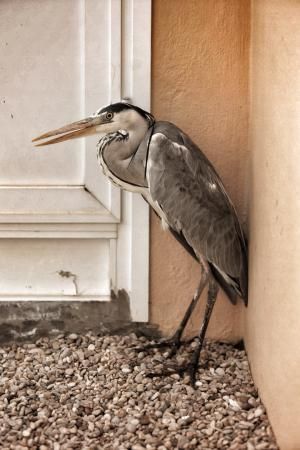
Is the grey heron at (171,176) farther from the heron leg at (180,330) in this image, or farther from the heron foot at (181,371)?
the heron leg at (180,330)

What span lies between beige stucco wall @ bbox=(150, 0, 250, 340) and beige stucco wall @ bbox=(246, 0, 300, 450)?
0.12m

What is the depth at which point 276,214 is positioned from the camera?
128 inches

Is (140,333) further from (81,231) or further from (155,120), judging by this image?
(155,120)

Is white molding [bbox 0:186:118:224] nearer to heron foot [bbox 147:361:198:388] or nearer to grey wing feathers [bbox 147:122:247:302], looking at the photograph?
grey wing feathers [bbox 147:122:247:302]

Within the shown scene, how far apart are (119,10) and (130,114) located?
1.83ft

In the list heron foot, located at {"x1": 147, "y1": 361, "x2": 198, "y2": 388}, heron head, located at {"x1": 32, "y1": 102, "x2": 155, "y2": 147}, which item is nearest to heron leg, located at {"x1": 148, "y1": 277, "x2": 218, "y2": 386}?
heron foot, located at {"x1": 147, "y1": 361, "x2": 198, "y2": 388}

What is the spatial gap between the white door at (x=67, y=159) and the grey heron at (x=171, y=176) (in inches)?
10.2

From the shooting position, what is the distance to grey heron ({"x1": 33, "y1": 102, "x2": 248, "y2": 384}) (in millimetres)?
3734

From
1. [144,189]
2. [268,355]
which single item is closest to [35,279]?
[144,189]

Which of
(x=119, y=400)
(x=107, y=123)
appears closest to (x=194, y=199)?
(x=107, y=123)

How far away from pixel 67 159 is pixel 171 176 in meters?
0.68

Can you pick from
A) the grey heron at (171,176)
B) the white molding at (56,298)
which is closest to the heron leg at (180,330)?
the grey heron at (171,176)

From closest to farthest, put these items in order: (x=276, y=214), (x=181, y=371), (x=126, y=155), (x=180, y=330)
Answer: (x=276, y=214) → (x=126, y=155) → (x=181, y=371) → (x=180, y=330)

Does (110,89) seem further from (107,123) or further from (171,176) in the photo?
(171,176)
